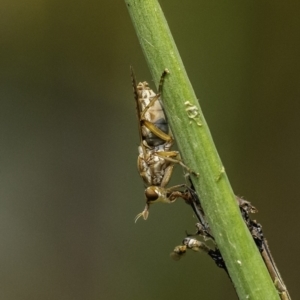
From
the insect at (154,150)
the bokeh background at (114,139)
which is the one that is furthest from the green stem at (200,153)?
the bokeh background at (114,139)

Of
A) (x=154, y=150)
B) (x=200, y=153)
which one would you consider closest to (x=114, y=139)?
(x=154, y=150)

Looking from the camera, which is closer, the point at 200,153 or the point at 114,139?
the point at 200,153

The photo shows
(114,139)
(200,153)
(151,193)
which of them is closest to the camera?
(200,153)

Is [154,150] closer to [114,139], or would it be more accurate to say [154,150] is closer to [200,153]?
[200,153]

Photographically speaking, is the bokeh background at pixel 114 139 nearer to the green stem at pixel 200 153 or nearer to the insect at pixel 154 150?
the insect at pixel 154 150

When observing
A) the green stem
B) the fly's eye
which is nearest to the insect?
the fly's eye

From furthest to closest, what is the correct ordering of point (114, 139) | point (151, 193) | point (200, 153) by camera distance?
point (114, 139), point (151, 193), point (200, 153)

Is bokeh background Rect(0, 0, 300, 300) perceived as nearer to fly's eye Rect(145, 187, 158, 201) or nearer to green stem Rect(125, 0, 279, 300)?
fly's eye Rect(145, 187, 158, 201)
